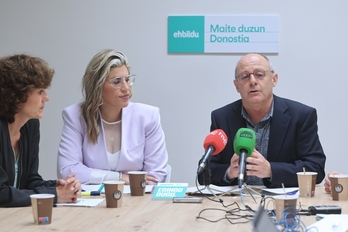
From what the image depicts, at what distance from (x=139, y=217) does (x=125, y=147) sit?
4.38 feet

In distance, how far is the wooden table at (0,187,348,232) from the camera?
2.35m

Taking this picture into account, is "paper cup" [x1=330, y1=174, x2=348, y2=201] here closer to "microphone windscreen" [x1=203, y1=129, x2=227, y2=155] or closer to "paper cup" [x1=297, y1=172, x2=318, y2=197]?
"paper cup" [x1=297, y1=172, x2=318, y2=197]

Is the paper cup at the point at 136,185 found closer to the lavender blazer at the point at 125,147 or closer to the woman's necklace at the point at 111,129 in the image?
the lavender blazer at the point at 125,147

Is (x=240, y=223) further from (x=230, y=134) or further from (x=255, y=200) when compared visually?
(x=230, y=134)

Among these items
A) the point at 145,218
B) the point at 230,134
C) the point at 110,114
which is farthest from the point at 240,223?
the point at 110,114

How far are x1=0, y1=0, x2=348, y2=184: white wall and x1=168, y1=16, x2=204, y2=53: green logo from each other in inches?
2.1

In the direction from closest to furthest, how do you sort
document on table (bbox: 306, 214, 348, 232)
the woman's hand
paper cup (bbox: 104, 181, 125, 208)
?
document on table (bbox: 306, 214, 348, 232) → paper cup (bbox: 104, 181, 125, 208) → the woman's hand

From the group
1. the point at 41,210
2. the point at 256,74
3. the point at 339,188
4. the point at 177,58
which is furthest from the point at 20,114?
the point at 177,58

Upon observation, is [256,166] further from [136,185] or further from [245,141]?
[136,185]

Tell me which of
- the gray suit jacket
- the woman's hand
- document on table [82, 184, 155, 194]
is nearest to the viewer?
the woman's hand

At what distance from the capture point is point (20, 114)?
130 inches

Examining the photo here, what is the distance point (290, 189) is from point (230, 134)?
26.9 inches


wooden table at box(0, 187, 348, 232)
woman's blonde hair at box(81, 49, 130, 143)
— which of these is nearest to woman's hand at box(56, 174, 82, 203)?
wooden table at box(0, 187, 348, 232)

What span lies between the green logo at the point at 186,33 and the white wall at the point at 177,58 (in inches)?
2.1
